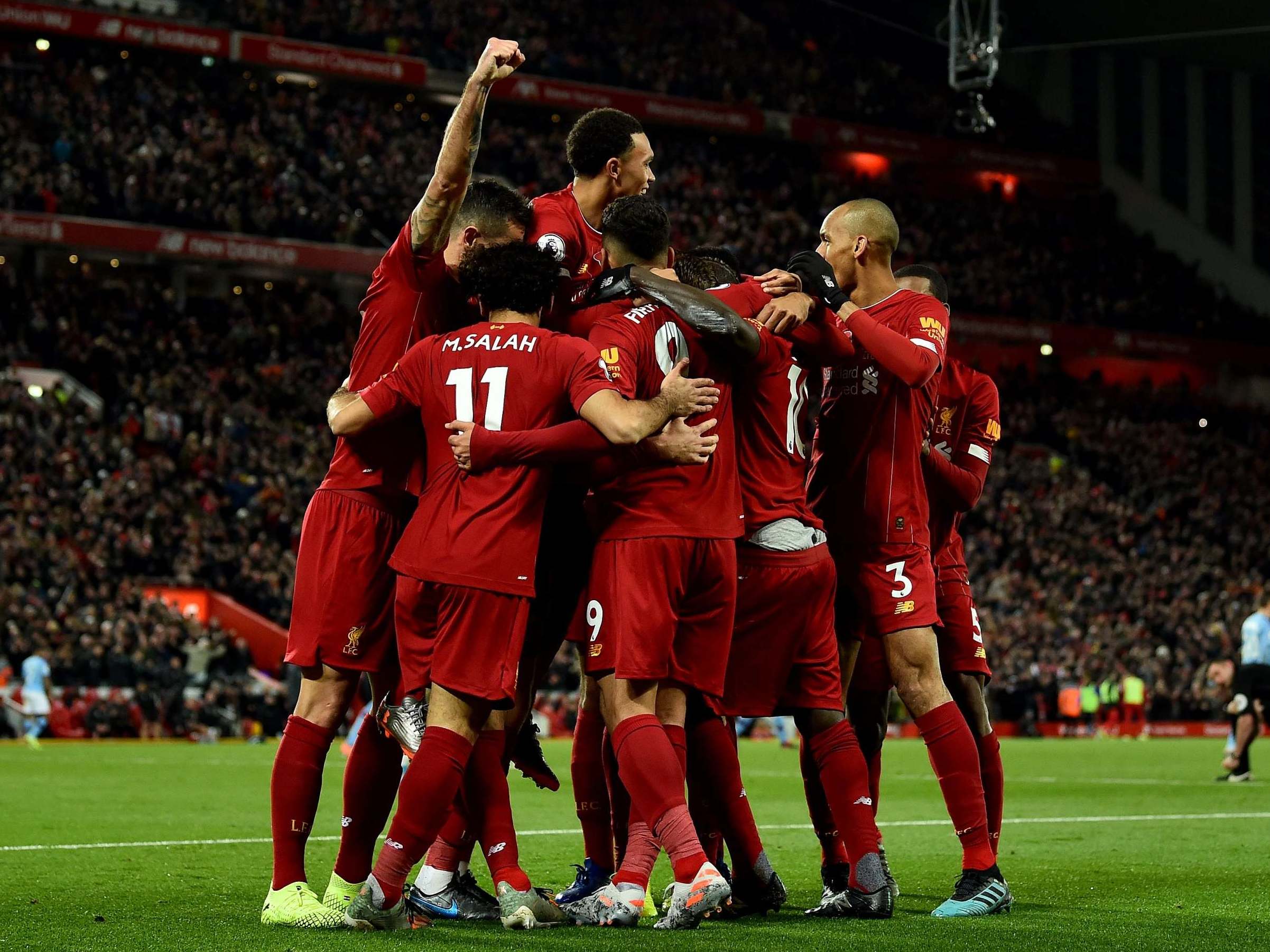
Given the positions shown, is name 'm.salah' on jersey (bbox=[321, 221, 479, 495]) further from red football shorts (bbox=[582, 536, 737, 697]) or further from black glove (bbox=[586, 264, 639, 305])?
red football shorts (bbox=[582, 536, 737, 697])

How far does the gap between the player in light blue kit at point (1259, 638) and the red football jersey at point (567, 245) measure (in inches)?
479

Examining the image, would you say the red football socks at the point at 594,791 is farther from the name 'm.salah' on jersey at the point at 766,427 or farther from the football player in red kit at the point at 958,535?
the football player in red kit at the point at 958,535

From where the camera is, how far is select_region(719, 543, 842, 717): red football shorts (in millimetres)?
6055

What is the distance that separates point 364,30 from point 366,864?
36.9m

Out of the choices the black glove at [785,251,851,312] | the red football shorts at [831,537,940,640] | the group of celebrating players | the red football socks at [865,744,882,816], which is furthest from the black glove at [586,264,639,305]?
the red football socks at [865,744,882,816]

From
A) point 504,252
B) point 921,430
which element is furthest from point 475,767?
point 921,430

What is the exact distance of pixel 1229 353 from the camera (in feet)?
155

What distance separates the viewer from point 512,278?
5.67 metres

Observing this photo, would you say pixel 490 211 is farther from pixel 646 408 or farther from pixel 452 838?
pixel 452 838

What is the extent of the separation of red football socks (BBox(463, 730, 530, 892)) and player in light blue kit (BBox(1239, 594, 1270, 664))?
12670mm

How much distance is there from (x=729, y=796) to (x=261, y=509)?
24.3 m

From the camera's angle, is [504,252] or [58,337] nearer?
[504,252]

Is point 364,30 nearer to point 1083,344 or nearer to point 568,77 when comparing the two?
point 568,77

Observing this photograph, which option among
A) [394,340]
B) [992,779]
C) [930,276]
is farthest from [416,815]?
[930,276]
